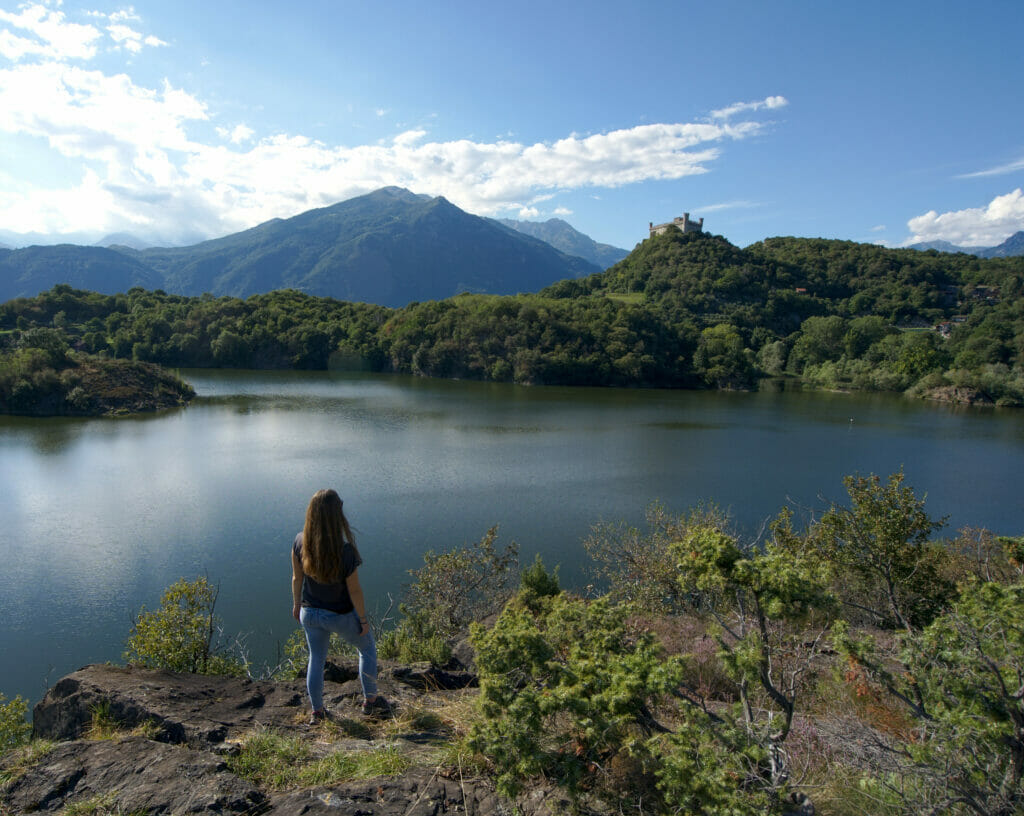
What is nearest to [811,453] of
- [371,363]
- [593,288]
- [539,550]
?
[539,550]

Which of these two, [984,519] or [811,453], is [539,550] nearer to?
[984,519]

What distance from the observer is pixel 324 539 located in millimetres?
4809

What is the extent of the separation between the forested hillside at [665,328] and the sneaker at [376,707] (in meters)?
68.6

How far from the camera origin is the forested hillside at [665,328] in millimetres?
74562

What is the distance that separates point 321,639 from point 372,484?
20404 millimetres

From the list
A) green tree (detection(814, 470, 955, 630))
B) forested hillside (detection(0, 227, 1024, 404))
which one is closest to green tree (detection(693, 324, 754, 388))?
forested hillside (detection(0, 227, 1024, 404))

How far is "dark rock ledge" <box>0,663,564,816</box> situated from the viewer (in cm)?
374

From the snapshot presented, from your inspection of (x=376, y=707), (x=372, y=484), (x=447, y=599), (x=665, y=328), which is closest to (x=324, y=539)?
(x=376, y=707)

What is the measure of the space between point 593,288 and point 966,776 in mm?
112912

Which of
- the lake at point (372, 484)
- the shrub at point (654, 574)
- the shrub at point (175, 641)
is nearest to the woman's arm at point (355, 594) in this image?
the shrub at point (175, 641)

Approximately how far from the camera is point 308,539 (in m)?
4.84

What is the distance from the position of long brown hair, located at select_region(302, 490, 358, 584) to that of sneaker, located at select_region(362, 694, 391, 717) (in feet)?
4.21

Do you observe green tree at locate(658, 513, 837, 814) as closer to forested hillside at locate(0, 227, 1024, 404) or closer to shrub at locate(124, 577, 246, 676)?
shrub at locate(124, 577, 246, 676)

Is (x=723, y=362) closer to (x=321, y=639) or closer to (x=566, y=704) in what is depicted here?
(x=321, y=639)
